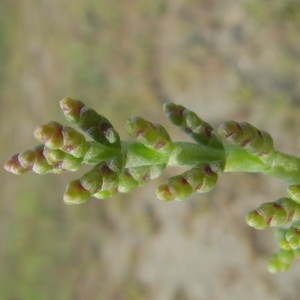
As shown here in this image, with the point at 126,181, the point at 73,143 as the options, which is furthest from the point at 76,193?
the point at 126,181

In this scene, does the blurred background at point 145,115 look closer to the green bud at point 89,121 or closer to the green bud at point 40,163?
the green bud at point 89,121

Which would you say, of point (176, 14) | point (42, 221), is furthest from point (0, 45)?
point (176, 14)

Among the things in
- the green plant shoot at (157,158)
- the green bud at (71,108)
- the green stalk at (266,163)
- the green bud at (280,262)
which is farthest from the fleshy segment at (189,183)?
the green bud at (280,262)

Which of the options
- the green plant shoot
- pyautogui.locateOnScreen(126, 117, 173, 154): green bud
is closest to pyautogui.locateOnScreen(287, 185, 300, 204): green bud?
the green plant shoot

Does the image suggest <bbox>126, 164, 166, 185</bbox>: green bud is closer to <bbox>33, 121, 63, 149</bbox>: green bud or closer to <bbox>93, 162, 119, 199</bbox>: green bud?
<bbox>93, 162, 119, 199</bbox>: green bud

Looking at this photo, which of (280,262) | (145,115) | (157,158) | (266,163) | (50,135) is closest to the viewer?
(50,135)

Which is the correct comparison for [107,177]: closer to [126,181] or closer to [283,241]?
[126,181]
